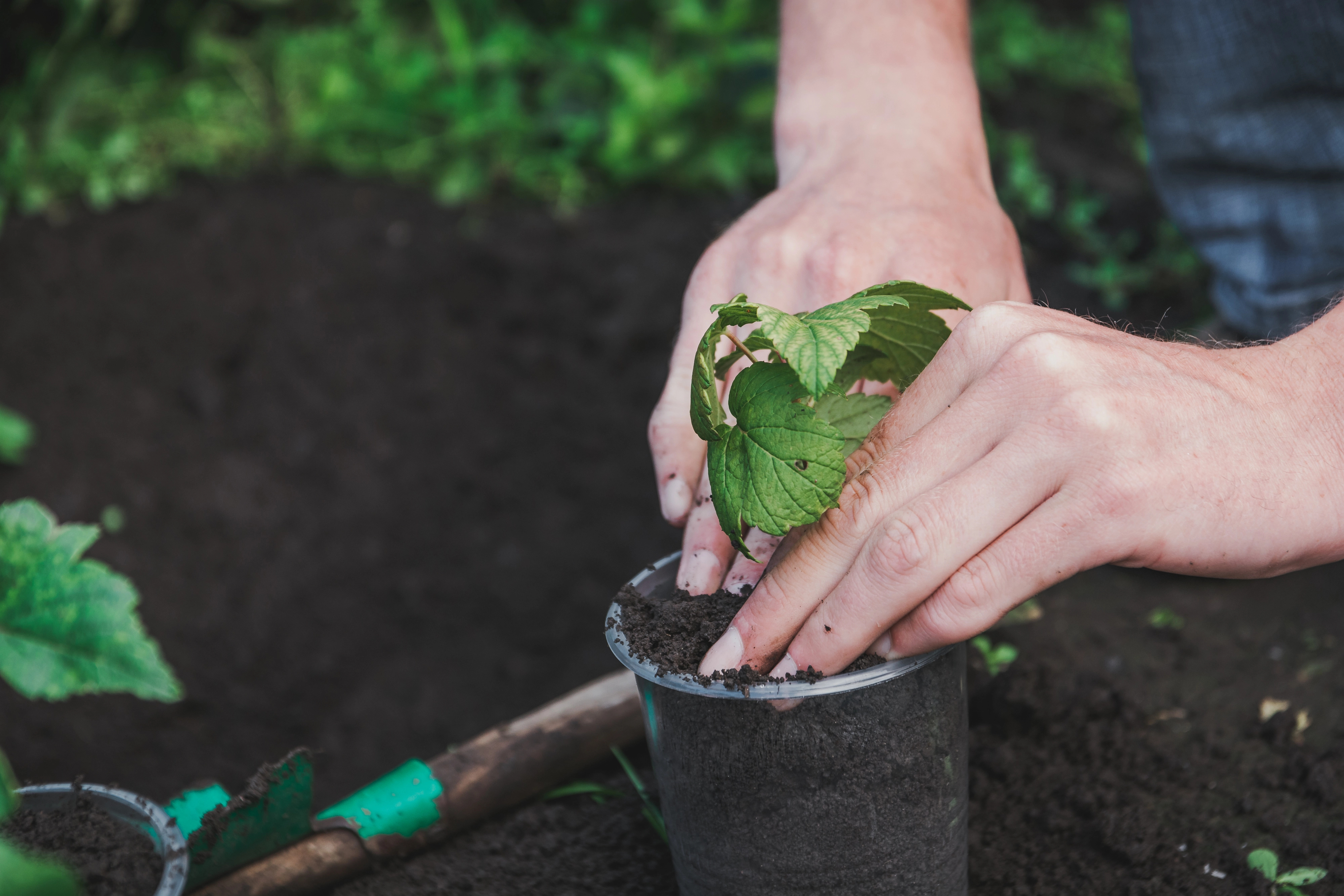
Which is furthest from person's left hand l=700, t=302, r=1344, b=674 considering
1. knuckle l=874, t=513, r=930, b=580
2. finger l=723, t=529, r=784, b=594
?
finger l=723, t=529, r=784, b=594

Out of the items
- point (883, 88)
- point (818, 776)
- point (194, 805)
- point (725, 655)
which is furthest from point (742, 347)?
point (194, 805)

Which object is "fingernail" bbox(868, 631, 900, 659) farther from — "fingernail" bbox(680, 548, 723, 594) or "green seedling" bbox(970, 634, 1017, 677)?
"green seedling" bbox(970, 634, 1017, 677)

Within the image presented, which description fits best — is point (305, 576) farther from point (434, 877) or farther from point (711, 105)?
point (711, 105)

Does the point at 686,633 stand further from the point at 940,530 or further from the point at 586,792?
the point at 586,792

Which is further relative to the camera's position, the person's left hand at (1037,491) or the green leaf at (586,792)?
the green leaf at (586,792)

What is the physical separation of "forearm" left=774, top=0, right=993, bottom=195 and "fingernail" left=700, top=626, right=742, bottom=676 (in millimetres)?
928

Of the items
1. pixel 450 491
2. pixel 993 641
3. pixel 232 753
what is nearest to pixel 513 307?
pixel 450 491

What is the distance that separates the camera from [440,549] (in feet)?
11.1

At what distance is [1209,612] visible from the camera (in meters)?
2.14

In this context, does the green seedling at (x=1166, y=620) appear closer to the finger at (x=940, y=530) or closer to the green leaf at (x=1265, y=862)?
the green leaf at (x=1265, y=862)

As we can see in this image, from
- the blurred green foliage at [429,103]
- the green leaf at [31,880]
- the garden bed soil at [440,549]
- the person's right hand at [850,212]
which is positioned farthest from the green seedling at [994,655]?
the blurred green foliage at [429,103]

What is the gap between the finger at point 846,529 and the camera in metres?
1.12

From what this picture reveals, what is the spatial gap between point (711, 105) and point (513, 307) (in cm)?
116

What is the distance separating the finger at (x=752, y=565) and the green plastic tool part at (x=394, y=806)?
0.63m
